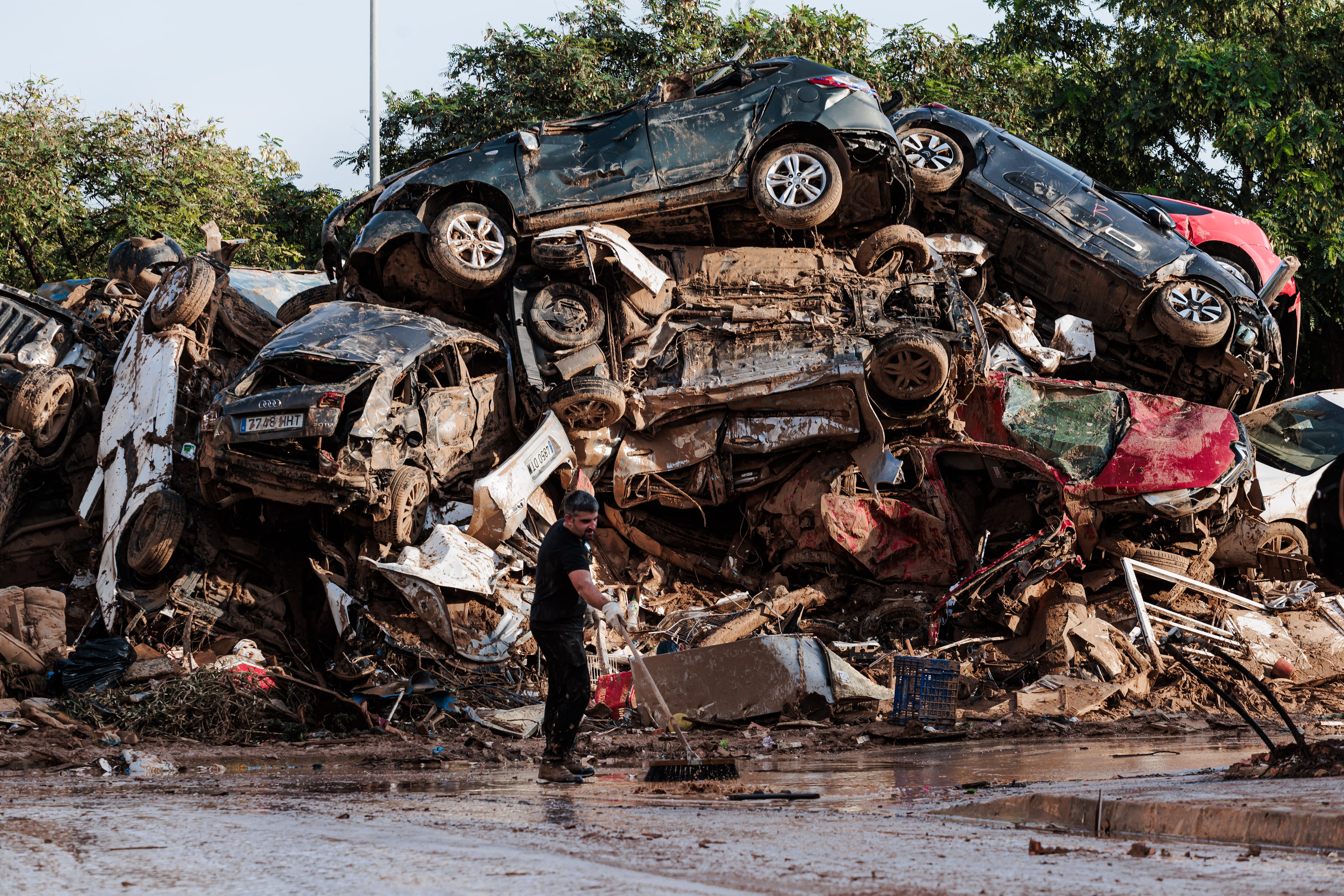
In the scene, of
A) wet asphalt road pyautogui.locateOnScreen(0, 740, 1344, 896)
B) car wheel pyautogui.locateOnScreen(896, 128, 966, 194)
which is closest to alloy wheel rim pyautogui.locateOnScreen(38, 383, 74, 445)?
wet asphalt road pyautogui.locateOnScreen(0, 740, 1344, 896)

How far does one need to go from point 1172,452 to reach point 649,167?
592 cm

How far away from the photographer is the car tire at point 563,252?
11.6 meters

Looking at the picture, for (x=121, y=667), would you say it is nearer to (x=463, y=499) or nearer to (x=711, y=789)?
(x=463, y=499)

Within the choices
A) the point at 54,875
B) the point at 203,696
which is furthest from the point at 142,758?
the point at 54,875

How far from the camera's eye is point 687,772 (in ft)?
18.6

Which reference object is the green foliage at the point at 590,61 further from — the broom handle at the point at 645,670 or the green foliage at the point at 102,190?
the broom handle at the point at 645,670

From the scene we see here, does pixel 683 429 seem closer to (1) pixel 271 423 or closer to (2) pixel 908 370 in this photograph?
(2) pixel 908 370

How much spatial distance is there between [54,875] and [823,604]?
9.73 meters

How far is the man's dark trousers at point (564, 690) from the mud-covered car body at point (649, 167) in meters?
6.46

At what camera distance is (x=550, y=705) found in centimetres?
645

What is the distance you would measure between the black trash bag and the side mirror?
11730 mm

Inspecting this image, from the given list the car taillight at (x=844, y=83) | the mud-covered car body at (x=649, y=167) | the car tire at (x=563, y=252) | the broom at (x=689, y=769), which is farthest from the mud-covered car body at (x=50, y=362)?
the broom at (x=689, y=769)

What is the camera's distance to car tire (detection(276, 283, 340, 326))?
1302 centimetres

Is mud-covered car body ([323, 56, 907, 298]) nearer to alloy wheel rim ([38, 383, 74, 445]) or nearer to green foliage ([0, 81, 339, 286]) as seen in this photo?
alloy wheel rim ([38, 383, 74, 445])
